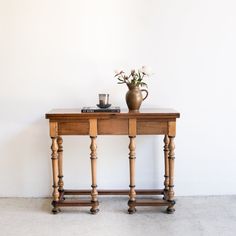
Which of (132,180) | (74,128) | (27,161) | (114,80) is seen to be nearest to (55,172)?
(74,128)

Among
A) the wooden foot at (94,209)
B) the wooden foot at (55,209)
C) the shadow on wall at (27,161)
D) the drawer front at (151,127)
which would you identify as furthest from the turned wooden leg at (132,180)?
the shadow on wall at (27,161)

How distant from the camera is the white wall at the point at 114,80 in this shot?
8.42ft

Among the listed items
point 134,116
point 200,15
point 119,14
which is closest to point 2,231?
point 134,116

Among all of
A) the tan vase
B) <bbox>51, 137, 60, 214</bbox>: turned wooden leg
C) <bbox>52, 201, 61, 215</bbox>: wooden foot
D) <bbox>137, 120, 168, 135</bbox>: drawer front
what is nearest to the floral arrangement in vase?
the tan vase

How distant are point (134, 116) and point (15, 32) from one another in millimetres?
1305

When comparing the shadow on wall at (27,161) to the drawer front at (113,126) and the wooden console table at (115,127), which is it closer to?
the wooden console table at (115,127)

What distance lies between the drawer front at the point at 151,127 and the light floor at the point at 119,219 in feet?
2.20

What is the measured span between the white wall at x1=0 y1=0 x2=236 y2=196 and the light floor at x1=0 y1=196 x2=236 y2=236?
21 cm

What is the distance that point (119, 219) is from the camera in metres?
2.28

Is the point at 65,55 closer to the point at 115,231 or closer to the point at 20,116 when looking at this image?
the point at 20,116

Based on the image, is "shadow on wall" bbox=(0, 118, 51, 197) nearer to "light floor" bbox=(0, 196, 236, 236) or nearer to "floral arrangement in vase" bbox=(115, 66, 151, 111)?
"light floor" bbox=(0, 196, 236, 236)

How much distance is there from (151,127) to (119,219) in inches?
29.6

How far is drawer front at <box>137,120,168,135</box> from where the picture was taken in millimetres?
2275

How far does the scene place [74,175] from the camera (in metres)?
2.73
